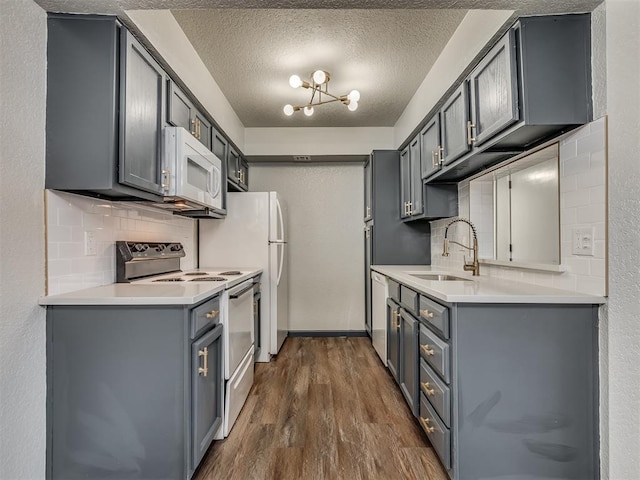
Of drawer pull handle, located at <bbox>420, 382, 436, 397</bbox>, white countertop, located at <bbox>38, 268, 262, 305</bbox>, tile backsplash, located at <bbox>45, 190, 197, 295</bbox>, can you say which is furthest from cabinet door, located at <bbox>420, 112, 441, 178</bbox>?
tile backsplash, located at <bbox>45, 190, 197, 295</bbox>

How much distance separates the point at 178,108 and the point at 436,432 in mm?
2356

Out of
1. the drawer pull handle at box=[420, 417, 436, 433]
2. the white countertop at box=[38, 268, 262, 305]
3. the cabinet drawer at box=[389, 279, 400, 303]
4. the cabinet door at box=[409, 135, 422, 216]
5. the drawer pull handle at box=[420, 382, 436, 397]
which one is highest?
the cabinet door at box=[409, 135, 422, 216]

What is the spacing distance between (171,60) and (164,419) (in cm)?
192

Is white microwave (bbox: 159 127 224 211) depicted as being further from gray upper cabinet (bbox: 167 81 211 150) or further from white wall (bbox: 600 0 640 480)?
white wall (bbox: 600 0 640 480)

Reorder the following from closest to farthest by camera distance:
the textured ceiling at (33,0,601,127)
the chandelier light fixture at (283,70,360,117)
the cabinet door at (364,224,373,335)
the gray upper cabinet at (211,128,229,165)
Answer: the textured ceiling at (33,0,601,127) → the chandelier light fixture at (283,70,360,117) → the gray upper cabinet at (211,128,229,165) → the cabinet door at (364,224,373,335)

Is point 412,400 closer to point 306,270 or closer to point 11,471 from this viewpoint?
point 11,471

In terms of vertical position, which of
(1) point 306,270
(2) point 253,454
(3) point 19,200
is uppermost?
(3) point 19,200

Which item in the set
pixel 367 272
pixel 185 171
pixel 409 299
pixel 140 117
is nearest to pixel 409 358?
pixel 409 299

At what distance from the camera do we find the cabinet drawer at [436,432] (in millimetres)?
1542

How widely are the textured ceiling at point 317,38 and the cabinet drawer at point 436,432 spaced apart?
72.7 inches

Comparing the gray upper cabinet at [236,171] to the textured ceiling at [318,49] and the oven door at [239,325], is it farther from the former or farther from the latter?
the oven door at [239,325]

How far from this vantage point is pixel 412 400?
2.09 meters

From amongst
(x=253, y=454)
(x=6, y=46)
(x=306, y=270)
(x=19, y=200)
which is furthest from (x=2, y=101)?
(x=306, y=270)

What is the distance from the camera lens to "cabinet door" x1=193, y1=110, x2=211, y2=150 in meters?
2.47
